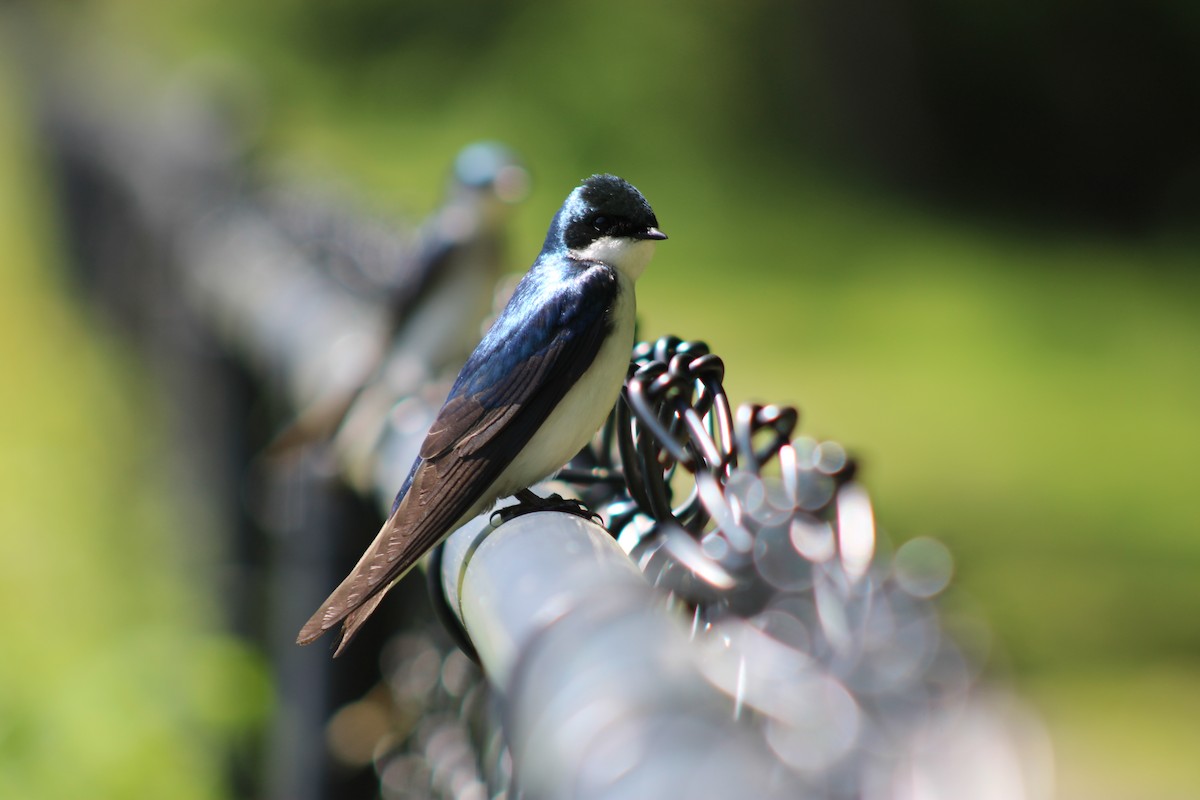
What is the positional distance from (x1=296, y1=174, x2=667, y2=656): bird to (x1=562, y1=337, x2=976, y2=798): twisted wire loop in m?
0.26

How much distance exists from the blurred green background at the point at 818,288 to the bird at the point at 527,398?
1339mm

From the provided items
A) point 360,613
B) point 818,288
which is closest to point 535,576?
point 360,613

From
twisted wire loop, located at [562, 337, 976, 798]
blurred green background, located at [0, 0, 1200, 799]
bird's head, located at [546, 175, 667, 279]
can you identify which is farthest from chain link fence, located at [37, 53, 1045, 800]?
blurred green background, located at [0, 0, 1200, 799]

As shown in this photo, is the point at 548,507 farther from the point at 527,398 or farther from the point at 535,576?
the point at 535,576

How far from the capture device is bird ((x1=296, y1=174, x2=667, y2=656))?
5.89 ft

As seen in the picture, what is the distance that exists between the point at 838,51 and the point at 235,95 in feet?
22.5

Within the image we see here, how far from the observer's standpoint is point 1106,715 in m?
5.36

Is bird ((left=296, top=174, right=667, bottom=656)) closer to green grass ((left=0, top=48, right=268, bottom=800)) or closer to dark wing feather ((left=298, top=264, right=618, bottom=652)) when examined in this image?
dark wing feather ((left=298, top=264, right=618, bottom=652))

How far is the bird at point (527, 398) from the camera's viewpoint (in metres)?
1.79

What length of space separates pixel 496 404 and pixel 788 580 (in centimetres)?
96

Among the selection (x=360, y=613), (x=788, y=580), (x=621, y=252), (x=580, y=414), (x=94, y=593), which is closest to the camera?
(x=788, y=580)

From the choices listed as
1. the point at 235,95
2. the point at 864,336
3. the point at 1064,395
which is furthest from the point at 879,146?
the point at 235,95

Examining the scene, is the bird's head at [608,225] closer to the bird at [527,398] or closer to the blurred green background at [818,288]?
the bird at [527,398]

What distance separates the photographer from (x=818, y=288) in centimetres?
1168
